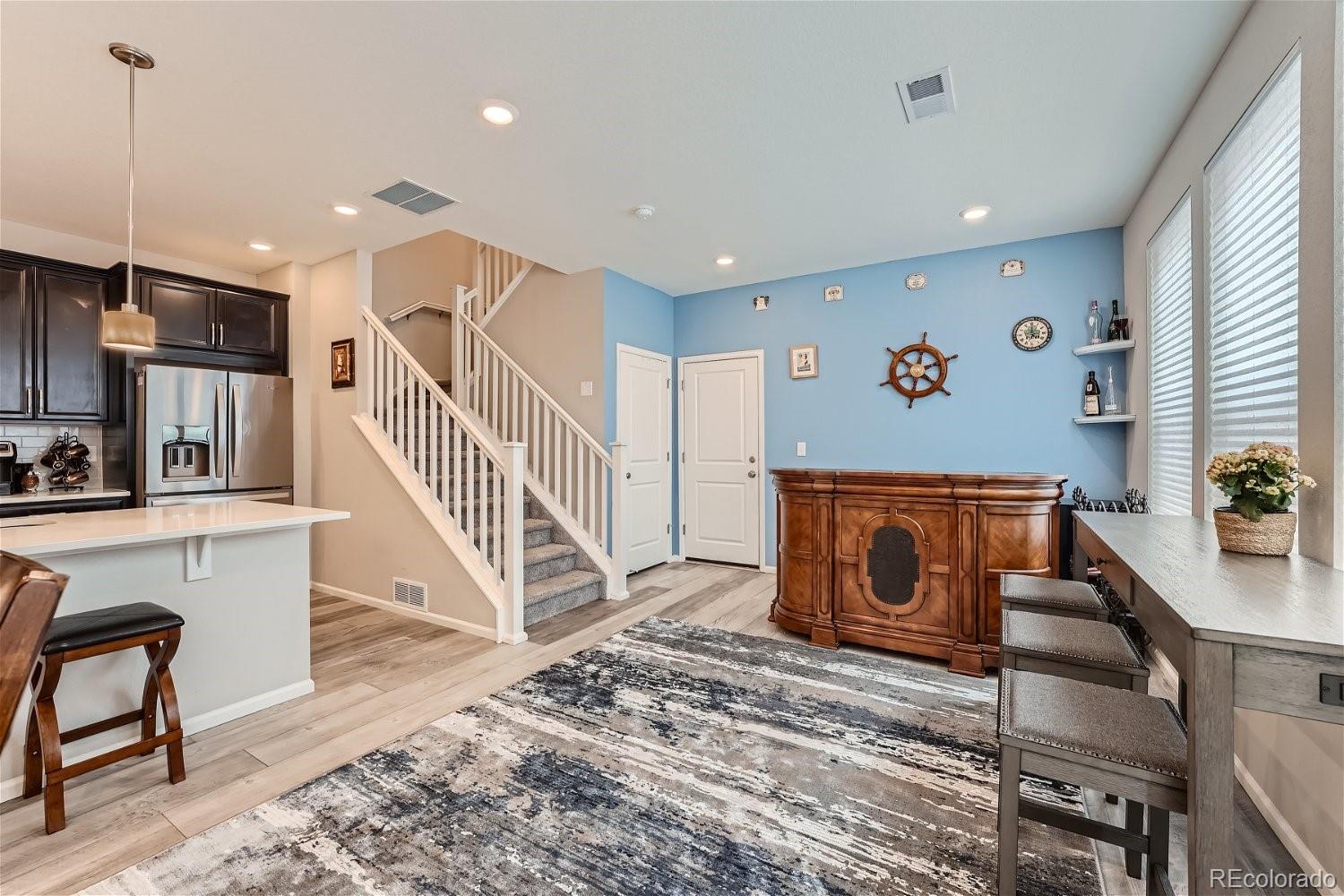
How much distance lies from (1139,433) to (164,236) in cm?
667

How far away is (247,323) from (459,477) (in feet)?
8.21

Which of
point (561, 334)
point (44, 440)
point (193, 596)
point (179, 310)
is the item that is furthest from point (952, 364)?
point (44, 440)

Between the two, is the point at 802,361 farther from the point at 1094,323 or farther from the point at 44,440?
the point at 44,440

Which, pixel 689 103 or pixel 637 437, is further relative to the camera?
pixel 637 437

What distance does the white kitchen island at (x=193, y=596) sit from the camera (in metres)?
2.03

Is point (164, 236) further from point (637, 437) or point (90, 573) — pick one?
point (637, 437)

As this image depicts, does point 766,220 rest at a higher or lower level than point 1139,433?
higher

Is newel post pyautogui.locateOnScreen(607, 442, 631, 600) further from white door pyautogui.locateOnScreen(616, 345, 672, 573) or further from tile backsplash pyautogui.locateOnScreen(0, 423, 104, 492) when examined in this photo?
tile backsplash pyautogui.locateOnScreen(0, 423, 104, 492)

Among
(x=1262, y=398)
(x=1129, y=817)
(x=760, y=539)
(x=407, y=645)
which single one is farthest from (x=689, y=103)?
(x=760, y=539)

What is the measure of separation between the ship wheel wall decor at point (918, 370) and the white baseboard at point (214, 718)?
174 inches

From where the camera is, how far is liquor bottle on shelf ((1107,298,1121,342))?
12.2 ft

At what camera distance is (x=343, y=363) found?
14.2ft

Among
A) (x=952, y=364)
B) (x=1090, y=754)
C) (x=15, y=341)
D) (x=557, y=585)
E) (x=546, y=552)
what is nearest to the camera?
(x=1090, y=754)

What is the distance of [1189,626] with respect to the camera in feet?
3.33
